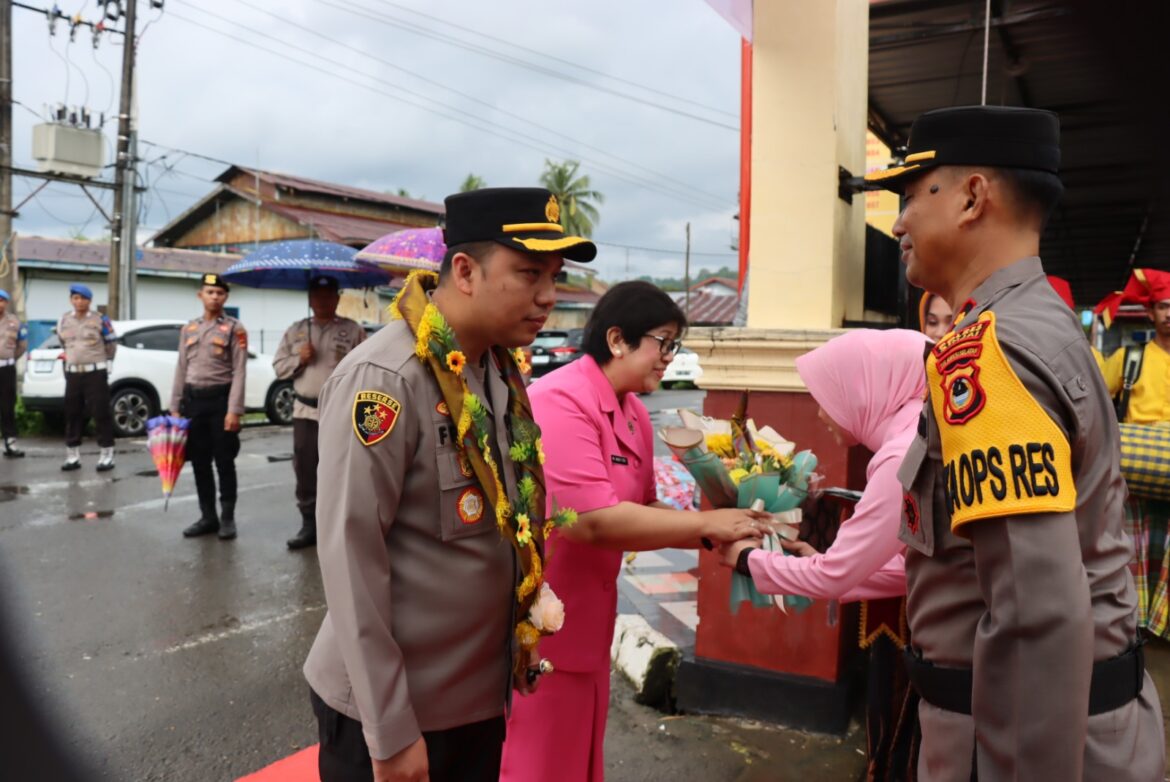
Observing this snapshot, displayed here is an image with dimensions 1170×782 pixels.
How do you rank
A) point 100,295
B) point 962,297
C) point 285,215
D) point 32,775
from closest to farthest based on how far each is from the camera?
point 32,775, point 962,297, point 100,295, point 285,215

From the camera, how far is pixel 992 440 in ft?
4.30

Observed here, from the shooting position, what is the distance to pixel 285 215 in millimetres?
27969

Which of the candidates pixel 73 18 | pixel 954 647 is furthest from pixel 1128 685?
pixel 73 18

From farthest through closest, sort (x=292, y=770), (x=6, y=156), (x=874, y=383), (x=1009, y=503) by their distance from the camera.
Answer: (x=6, y=156) → (x=292, y=770) → (x=874, y=383) → (x=1009, y=503)

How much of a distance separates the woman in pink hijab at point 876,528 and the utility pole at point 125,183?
16582 mm

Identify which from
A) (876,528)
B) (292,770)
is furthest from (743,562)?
(292,770)

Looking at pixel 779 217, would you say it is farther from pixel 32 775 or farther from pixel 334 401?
pixel 32 775

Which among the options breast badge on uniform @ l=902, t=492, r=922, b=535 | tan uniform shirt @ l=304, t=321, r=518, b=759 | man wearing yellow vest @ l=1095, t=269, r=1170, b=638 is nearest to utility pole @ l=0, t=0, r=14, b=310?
tan uniform shirt @ l=304, t=321, r=518, b=759

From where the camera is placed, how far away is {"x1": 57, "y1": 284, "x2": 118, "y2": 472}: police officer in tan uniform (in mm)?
9453

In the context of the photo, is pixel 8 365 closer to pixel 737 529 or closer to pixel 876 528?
pixel 737 529

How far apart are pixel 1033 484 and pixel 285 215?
29360 mm

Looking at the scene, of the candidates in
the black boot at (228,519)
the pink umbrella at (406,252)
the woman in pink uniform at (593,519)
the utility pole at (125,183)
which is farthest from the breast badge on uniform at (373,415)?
the utility pole at (125,183)

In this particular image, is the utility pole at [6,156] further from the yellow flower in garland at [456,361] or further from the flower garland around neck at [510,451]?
the yellow flower in garland at [456,361]

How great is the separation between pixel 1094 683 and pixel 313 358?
6.02 m
